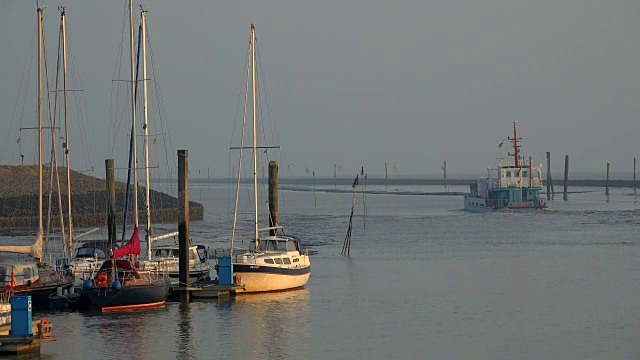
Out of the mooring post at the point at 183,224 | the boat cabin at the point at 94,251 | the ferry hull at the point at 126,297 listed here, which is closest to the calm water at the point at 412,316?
the ferry hull at the point at 126,297

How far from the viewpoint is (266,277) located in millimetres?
44625

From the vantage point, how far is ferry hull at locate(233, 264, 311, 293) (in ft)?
145

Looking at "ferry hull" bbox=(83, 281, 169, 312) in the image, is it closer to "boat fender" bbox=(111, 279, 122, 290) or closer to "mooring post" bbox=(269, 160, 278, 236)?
"boat fender" bbox=(111, 279, 122, 290)

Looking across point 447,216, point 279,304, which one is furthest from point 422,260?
point 447,216

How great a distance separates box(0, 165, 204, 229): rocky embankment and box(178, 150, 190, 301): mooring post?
1416 inches

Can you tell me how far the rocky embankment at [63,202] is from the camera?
91250 mm

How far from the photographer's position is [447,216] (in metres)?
127

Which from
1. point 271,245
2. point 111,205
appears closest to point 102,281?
point 271,245

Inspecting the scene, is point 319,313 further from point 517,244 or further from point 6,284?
point 517,244

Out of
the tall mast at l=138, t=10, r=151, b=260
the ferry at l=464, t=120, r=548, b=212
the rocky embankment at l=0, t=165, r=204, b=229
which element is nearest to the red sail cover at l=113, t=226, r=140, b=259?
the tall mast at l=138, t=10, r=151, b=260

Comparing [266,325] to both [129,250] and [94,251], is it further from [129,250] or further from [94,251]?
[94,251]

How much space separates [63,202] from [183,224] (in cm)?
5743

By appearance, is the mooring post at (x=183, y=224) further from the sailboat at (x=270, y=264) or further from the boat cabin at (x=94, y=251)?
the boat cabin at (x=94, y=251)

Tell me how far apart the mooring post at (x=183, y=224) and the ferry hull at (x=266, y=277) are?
2.18 m
